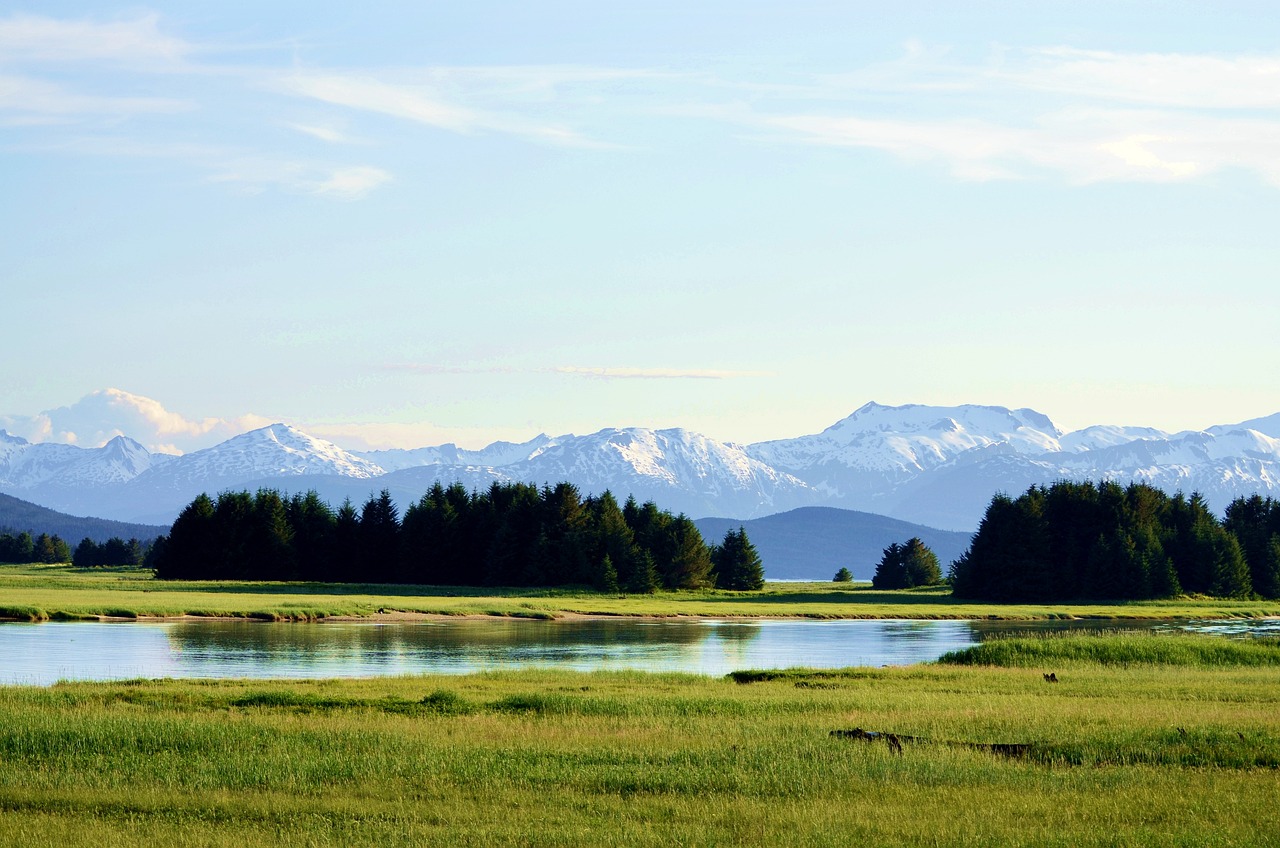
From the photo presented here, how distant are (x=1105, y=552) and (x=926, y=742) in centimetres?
10758

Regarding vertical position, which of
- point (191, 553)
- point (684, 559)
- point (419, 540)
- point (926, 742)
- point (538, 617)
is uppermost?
point (419, 540)

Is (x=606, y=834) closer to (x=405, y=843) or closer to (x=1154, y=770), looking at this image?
(x=405, y=843)

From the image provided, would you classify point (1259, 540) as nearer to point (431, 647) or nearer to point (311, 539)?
point (311, 539)

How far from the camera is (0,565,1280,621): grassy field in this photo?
86.6m

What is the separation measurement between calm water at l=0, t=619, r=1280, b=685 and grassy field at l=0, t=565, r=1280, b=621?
5802mm

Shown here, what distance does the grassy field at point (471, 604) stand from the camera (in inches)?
3408

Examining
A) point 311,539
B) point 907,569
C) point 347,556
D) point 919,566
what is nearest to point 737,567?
point 907,569

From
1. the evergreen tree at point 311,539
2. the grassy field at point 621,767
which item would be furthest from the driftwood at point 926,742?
the evergreen tree at point 311,539

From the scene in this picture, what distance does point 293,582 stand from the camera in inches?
5143

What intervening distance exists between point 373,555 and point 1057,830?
126588 millimetres

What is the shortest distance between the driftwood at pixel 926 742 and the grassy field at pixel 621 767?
291 mm

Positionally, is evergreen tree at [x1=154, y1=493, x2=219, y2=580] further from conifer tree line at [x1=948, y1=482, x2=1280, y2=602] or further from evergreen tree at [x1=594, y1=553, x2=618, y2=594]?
conifer tree line at [x1=948, y1=482, x2=1280, y2=602]

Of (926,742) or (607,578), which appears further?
(607,578)

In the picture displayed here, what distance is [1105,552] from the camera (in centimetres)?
12925
